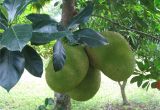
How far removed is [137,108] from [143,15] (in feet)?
7.74

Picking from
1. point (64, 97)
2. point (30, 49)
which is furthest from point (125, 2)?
point (30, 49)

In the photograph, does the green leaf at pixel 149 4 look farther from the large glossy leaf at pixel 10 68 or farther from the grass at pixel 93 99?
the grass at pixel 93 99

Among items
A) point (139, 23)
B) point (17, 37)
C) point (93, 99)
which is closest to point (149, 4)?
point (139, 23)

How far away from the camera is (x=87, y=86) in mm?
1209

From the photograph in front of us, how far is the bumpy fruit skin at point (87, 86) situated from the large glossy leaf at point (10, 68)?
1.84 ft

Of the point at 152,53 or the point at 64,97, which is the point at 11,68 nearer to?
the point at 64,97

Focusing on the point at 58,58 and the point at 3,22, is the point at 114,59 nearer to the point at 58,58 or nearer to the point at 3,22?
the point at 58,58

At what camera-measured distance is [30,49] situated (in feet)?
2.39

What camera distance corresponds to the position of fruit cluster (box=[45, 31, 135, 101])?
108cm

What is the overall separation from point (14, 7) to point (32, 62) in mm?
123

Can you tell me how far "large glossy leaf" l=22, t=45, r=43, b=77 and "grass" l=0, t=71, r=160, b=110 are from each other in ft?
9.93

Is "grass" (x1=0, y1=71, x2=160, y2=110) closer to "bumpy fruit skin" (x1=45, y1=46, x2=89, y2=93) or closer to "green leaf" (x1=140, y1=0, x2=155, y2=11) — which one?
"green leaf" (x1=140, y1=0, x2=155, y2=11)

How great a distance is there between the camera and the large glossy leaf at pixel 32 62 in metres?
0.73

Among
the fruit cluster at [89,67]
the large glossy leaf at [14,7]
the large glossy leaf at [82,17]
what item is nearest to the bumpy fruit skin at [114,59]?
the fruit cluster at [89,67]
